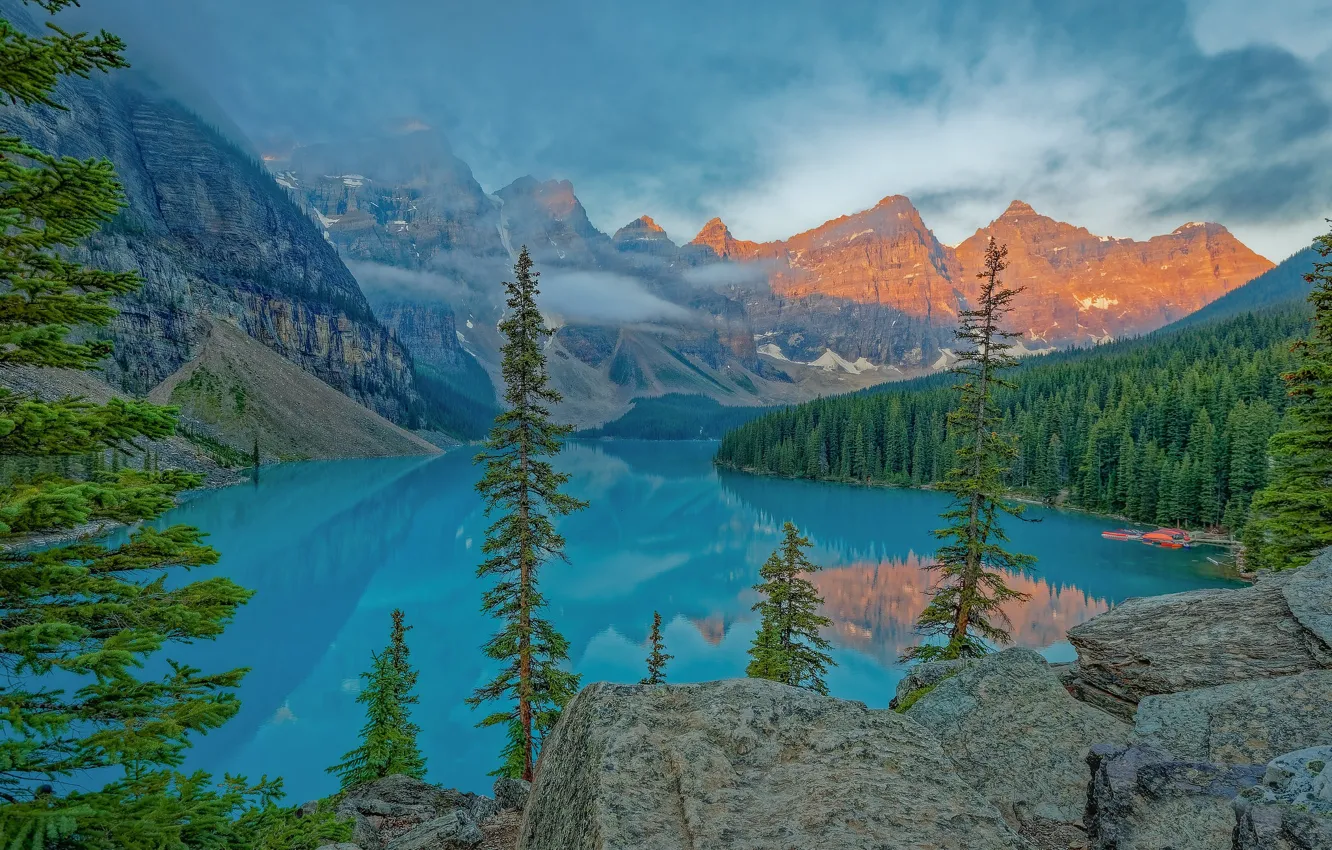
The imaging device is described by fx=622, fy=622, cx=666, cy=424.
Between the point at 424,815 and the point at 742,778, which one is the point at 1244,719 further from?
the point at 424,815

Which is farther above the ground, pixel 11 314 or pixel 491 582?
pixel 11 314

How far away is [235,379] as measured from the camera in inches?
5906

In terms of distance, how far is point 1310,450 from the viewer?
17328 mm

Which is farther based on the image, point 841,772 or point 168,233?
point 168,233

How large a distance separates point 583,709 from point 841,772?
2.32 m

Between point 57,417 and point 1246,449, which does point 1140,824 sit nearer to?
point 57,417

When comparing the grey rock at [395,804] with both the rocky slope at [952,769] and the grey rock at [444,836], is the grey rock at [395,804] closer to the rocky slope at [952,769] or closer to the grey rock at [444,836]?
the grey rock at [444,836]

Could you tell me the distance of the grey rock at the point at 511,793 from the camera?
1314 centimetres

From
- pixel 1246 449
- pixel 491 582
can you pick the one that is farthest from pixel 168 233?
pixel 1246 449

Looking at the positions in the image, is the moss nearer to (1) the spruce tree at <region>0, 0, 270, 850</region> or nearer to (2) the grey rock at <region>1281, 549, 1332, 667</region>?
(2) the grey rock at <region>1281, 549, 1332, 667</region>

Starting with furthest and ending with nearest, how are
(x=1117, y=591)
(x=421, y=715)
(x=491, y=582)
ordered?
(x=491, y=582) < (x=1117, y=591) < (x=421, y=715)

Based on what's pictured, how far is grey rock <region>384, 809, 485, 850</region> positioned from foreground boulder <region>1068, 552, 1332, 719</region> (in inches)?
433

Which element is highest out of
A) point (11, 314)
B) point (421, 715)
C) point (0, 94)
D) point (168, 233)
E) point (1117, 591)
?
point (168, 233)

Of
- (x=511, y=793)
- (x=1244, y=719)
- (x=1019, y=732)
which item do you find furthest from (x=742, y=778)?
(x=511, y=793)
